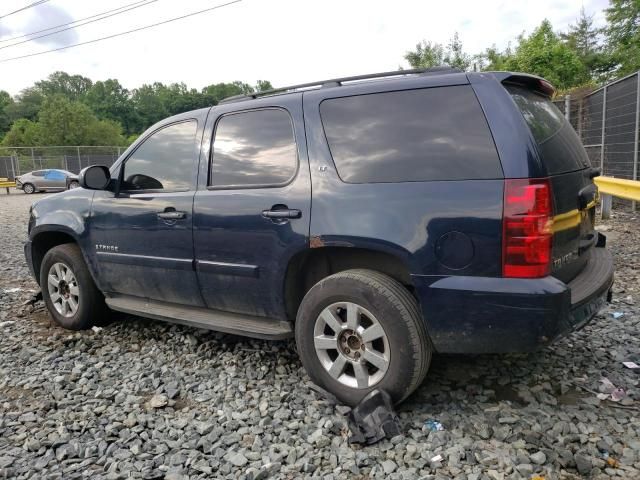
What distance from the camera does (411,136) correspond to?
→ 115 inches

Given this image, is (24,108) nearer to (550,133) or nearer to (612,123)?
(612,123)

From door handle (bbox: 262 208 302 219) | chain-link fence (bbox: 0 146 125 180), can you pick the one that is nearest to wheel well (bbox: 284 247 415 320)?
door handle (bbox: 262 208 302 219)

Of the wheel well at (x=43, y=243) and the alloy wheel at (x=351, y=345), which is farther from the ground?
the wheel well at (x=43, y=243)

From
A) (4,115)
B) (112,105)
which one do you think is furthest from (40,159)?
(112,105)

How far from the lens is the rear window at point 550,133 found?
9.14 ft

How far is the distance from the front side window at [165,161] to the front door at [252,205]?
0.19m

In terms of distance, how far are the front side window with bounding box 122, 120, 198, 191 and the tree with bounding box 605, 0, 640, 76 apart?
3711 centimetres

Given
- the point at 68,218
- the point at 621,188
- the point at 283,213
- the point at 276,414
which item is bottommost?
the point at 276,414

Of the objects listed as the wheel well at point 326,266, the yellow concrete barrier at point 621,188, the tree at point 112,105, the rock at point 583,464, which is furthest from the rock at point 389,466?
the tree at point 112,105

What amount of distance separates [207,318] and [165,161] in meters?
1.28

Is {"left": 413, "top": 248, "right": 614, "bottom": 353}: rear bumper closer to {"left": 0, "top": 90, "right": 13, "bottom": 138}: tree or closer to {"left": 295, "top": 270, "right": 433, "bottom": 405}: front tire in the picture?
{"left": 295, "top": 270, "right": 433, "bottom": 405}: front tire

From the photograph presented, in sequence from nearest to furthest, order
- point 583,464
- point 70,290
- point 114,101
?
point 583,464 → point 70,290 → point 114,101

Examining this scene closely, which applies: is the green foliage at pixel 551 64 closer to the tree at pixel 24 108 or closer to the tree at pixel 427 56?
the tree at pixel 427 56

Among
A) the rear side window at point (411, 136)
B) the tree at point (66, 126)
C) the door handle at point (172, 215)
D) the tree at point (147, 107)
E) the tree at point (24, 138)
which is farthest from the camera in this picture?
the tree at point (147, 107)
